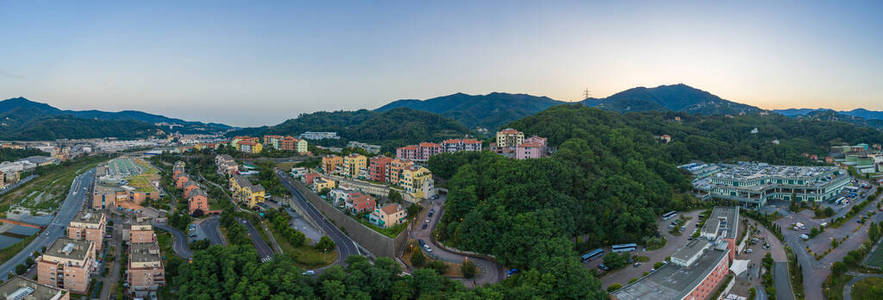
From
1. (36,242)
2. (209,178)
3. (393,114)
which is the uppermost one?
(393,114)

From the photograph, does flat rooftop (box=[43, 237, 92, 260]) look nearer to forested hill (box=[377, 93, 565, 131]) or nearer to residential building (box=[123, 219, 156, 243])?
residential building (box=[123, 219, 156, 243])

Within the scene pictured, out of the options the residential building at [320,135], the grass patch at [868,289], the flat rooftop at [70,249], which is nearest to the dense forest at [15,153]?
the residential building at [320,135]

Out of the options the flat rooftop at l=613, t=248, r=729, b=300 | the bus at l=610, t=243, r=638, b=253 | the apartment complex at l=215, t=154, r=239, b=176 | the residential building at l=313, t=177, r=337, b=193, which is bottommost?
the bus at l=610, t=243, r=638, b=253

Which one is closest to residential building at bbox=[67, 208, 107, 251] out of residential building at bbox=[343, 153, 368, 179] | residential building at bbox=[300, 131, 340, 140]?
residential building at bbox=[343, 153, 368, 179]

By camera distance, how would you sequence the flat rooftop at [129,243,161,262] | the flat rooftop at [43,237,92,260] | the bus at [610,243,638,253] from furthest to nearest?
the bus at [610,243,638,253] → the flat rooftop at [129,243,161,262] → the flat rooftop at [43,237,92,260]

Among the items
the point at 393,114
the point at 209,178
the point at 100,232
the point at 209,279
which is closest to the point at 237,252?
the point at 209,279

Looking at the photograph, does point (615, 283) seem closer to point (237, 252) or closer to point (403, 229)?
point (403, 229)

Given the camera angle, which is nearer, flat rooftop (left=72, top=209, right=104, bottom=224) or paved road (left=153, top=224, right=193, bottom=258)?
paved road (left=153, top=224, right=193, bottom=258)
